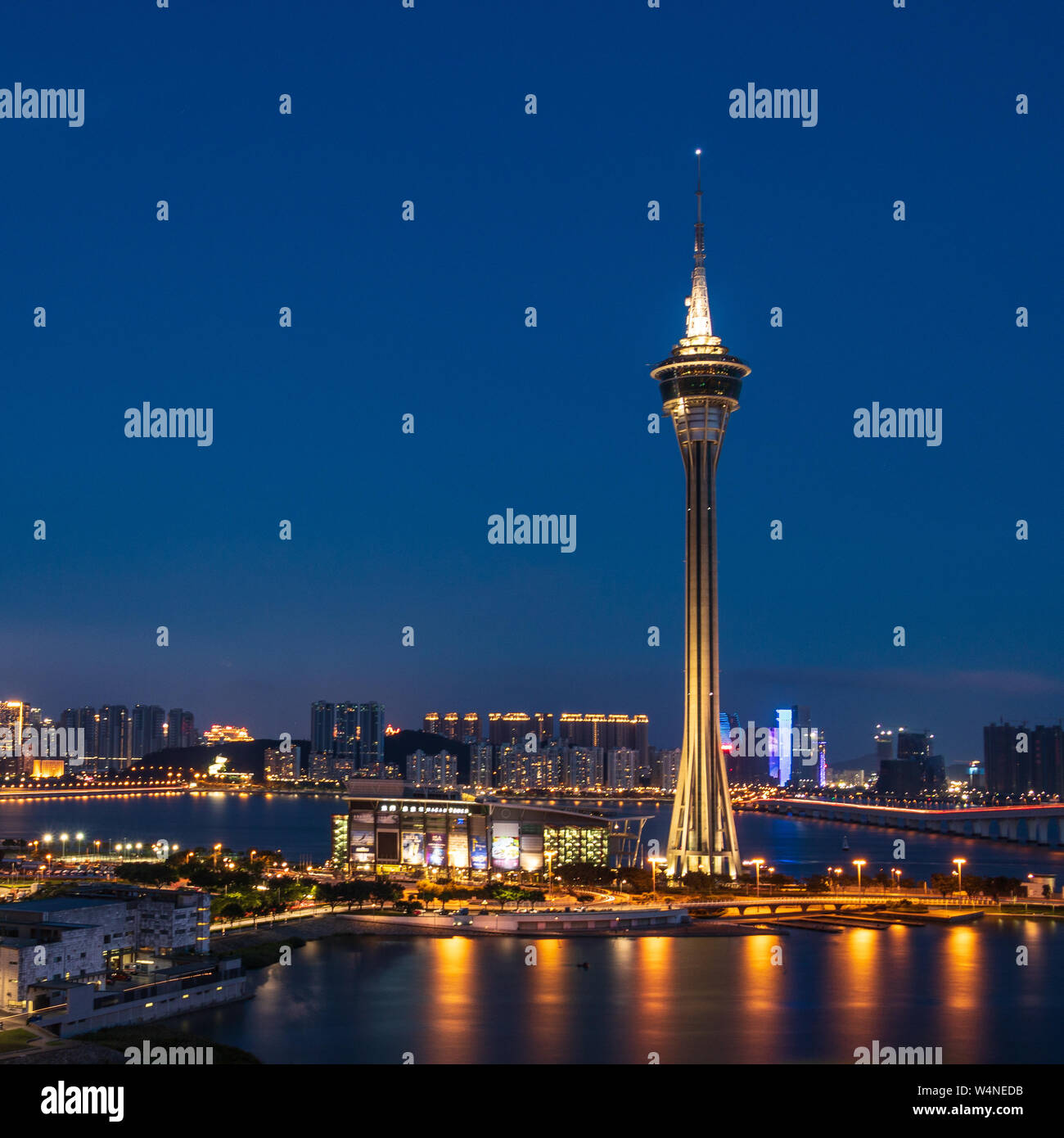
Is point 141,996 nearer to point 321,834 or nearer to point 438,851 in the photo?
point 438,851

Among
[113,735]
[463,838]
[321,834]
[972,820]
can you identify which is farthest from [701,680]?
[113,735]

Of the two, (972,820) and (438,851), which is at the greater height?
(438,851)

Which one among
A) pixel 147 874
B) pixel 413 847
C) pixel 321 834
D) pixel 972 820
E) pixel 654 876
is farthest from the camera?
pixel 972 820

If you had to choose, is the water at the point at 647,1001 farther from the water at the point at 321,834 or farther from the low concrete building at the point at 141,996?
the water at the point at 321,834

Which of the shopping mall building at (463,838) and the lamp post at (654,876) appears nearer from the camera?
the lamp post at (654,876)

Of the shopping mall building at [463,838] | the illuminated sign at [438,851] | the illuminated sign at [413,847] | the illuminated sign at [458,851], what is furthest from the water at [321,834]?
the illuminated sign at [458,851]

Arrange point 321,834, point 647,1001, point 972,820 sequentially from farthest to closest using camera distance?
1. point 972,820
2. point 321,834
3. point 647,1001
